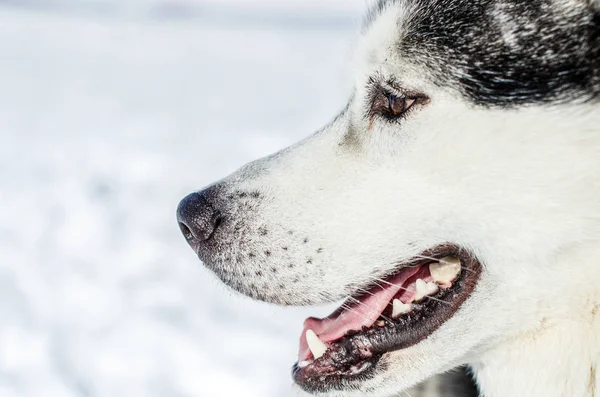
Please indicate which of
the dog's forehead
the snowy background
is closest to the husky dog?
the dog's forehead

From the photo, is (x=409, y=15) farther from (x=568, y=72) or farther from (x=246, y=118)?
(x=246, y=118)

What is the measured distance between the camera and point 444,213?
1573 mm

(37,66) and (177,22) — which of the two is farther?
(177,22)

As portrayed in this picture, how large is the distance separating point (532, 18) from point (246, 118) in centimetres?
430

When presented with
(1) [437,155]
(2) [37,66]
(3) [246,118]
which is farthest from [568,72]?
(2) [37,66]

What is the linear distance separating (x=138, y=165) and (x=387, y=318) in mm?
3226

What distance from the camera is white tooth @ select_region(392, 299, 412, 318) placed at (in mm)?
1666

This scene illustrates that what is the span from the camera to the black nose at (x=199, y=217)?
1.75 m

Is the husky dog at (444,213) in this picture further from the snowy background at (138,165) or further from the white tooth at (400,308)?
the snowy background at (138,165)

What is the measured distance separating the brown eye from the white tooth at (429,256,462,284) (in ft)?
1.03

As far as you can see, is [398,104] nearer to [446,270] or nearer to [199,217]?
[446,270]

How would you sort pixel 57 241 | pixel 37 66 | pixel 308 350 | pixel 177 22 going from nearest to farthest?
pixel 308 350, pixel 57 241, pixel 37 66, pixel 177 22

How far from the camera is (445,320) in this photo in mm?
1596

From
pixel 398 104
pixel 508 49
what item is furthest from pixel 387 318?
pixel 508 49
